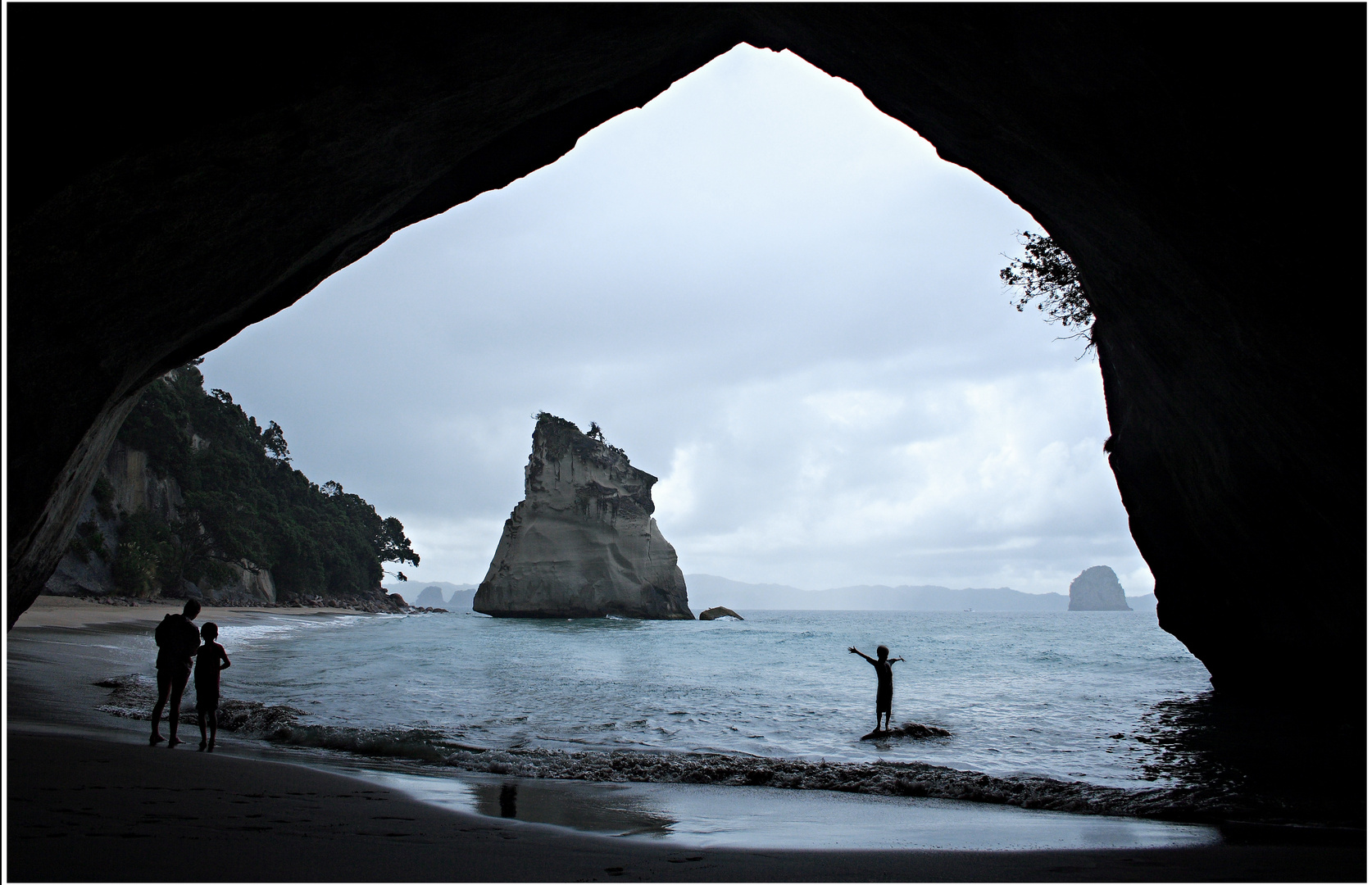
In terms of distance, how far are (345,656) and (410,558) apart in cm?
6582

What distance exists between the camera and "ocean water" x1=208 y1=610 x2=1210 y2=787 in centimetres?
933

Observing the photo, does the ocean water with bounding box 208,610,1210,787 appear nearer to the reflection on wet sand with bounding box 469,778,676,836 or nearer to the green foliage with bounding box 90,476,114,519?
the reflection on wet sand with bounding box 469,778,676,836

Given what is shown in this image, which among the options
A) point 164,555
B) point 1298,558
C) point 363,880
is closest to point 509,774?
point 363,880

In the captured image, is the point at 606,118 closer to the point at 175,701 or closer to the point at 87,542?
the point at 175,701

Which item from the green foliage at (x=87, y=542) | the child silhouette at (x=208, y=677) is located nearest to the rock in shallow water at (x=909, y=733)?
the child silhouette at (x=208, y=677)

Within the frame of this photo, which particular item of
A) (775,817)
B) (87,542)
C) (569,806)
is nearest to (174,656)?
(569,806)

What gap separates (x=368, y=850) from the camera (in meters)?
3.98

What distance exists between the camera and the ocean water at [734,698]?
933 centimetres

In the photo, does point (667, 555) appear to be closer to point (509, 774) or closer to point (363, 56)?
point (509, 774)

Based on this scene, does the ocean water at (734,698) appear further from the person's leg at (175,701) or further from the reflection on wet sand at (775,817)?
the person's leg at (175,701)

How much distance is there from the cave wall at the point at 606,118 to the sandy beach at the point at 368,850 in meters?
2.20

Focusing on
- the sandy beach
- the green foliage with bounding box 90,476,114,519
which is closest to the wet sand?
the sandy beach

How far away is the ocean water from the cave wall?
13.5ft

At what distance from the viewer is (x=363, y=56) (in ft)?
13.7
